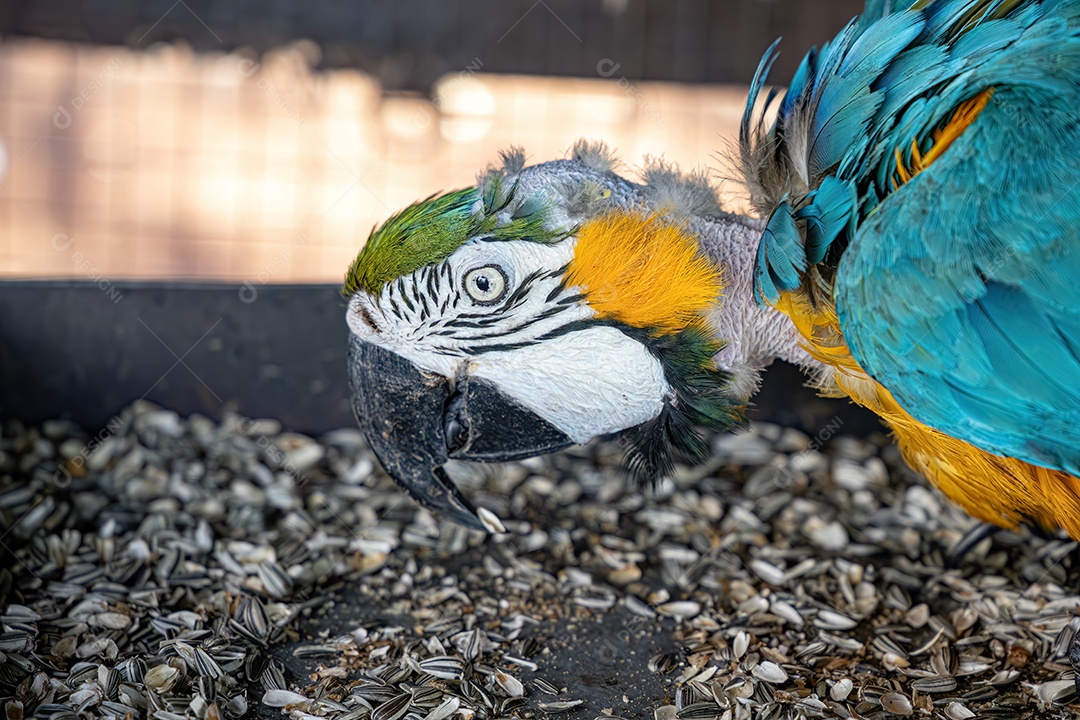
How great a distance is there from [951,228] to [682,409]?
56 cm

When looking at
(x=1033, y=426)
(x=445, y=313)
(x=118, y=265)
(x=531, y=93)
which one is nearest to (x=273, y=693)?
(x=445, y=313)

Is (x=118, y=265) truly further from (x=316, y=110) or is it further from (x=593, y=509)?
(x=593, y=509)

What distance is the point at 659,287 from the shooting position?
1577 mm

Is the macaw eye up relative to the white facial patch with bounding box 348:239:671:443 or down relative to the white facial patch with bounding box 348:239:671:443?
up

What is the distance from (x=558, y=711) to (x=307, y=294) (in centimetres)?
138

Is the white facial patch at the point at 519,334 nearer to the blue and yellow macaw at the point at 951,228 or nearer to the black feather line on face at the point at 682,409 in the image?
the black feather line on face at the point at 682,409

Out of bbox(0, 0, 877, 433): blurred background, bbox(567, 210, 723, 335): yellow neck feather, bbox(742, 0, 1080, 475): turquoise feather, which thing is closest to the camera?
bbox(742, 0, 1080, 475): turquoise feather

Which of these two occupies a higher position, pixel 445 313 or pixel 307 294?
pixel 445 313

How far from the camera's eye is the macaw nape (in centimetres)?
129

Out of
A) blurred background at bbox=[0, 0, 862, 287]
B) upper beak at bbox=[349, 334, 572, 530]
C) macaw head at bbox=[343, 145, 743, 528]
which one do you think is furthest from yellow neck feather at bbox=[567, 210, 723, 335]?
blurred background at bbox=[0, 0, 862, 287]

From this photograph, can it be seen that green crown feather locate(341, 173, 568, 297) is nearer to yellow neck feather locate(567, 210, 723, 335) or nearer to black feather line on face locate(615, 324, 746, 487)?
yellow neck feather locate(567, 210, 723, 335)

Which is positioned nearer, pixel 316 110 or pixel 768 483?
pixel 768 483

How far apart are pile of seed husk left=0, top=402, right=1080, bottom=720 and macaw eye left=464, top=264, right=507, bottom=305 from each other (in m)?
0.68

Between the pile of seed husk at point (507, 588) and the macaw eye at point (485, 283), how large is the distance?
68 cm
